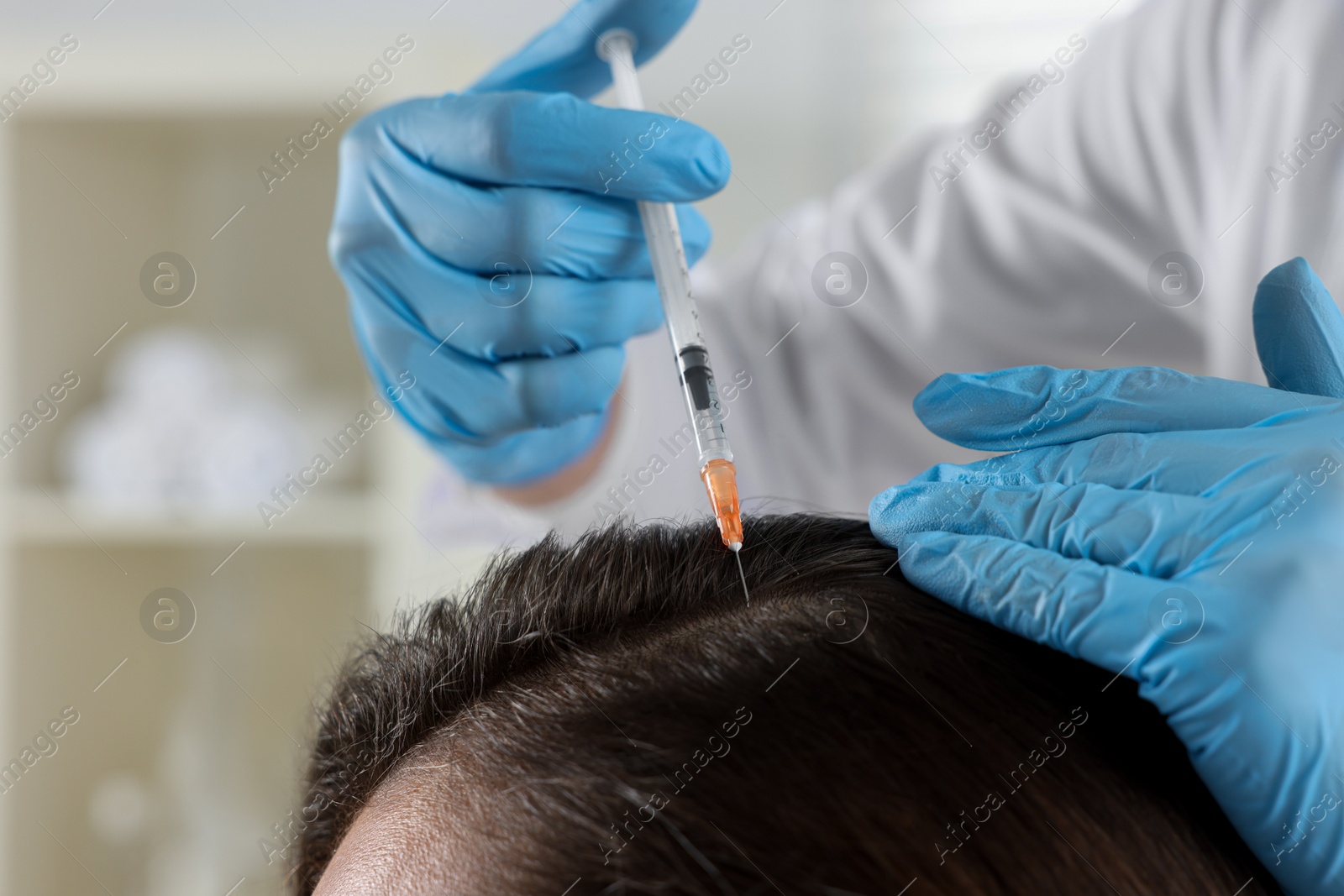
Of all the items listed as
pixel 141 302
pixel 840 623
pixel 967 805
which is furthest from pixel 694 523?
pixel 141 302

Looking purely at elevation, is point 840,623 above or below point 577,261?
below

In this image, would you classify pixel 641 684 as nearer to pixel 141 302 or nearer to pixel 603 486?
pixel 603 486

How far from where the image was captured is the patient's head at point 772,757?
0.43 meters

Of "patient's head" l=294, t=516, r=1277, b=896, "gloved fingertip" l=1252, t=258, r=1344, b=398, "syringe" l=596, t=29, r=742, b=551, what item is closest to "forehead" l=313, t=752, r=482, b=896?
"patient's head" l=294, t=516, r=1277, b=896

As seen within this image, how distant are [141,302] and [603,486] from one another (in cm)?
140

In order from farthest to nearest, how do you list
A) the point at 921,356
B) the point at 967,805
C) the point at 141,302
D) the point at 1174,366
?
1. the point at 141,302
2. the point at 921,356
3. the point at 1174,366
4. the point at 967,805

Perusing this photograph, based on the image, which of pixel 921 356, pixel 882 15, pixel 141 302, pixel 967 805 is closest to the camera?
pixel 967 805

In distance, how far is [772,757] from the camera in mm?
449

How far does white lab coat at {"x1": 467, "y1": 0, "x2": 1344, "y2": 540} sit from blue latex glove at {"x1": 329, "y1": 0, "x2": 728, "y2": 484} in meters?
0.15

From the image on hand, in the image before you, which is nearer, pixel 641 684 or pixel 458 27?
pixel 641 684

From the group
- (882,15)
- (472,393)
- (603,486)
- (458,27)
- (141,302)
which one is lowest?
(603,486)

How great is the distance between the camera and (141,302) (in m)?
2.04

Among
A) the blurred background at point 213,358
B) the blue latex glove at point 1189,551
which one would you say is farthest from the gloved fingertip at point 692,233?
the blurred background at point 213,358

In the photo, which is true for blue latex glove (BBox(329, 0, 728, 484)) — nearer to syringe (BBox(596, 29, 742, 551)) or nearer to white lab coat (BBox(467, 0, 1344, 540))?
syringe (BBox(596, 29, 742, 551))
